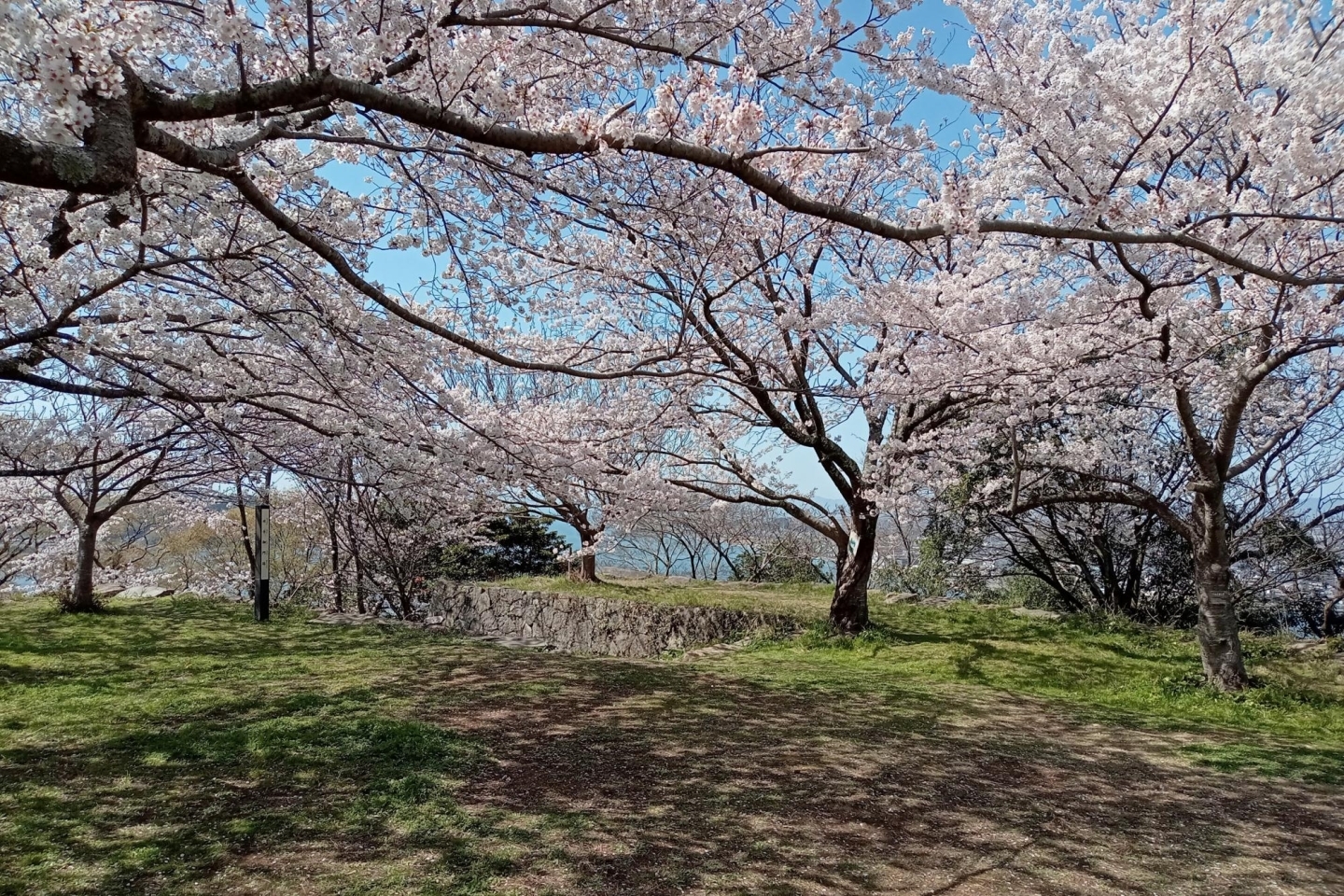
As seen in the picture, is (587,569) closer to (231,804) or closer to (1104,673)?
(1104,673)

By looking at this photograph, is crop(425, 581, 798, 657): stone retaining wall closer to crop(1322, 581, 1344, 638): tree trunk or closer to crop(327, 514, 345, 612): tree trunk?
crop(327, 514, 345, 612): tree trunk

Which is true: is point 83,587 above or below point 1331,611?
above

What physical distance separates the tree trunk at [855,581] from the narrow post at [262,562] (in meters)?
6.30

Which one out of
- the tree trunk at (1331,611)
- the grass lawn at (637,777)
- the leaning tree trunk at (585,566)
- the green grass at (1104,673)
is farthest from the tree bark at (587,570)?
the tree trunk at (1331,611)

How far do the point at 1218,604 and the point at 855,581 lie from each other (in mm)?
3194

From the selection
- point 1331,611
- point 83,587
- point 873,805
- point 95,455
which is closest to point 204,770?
point 873,805

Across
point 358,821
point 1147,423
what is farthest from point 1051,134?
point 1147,423

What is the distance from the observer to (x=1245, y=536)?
28.0ft

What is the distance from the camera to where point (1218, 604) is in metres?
6.00

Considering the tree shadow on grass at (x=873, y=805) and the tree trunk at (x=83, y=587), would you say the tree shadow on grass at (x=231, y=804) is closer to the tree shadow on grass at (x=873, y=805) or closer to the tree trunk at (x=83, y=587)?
the tree shadow on grass at (x=873, y=805)

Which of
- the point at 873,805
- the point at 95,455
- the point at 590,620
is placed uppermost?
the point at 95,455

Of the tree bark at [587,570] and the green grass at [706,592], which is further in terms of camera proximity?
the tree bark at [587,570]

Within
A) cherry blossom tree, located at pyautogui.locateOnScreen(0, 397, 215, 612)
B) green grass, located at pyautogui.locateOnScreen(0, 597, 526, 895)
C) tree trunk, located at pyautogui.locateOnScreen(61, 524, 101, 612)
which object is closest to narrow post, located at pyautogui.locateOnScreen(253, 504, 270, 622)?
cherry blossom tree, located at pyautogui.locateOnScreen(0, 397, 215, 612)

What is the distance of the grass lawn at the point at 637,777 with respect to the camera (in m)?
2.66
